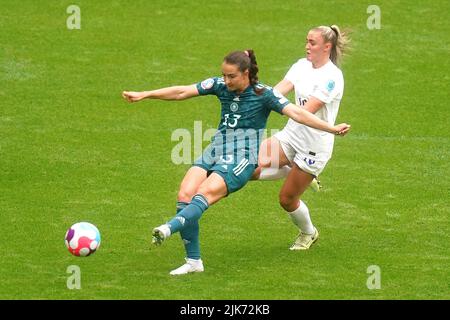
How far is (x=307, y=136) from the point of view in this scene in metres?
13.1

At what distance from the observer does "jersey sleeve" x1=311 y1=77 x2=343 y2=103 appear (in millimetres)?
12695

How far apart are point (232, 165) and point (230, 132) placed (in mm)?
395

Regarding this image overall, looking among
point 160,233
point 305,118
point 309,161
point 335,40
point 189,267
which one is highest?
point 335,40

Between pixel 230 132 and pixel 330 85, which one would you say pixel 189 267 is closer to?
pixel 230 132

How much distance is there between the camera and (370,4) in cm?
2281

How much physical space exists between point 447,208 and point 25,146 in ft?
20.4

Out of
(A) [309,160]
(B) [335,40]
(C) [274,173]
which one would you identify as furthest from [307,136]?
(B) [335,40]

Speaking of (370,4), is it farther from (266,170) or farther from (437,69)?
(266,170)

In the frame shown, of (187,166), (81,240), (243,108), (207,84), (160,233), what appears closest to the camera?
(160,233)

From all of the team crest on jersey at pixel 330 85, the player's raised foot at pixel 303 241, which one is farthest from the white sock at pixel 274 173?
the team crest on jersey at pixel 330 85

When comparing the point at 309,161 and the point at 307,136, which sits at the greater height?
the point at 307,136

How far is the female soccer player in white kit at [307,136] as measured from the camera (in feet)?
42.3

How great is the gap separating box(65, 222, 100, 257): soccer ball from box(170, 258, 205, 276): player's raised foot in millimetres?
910
